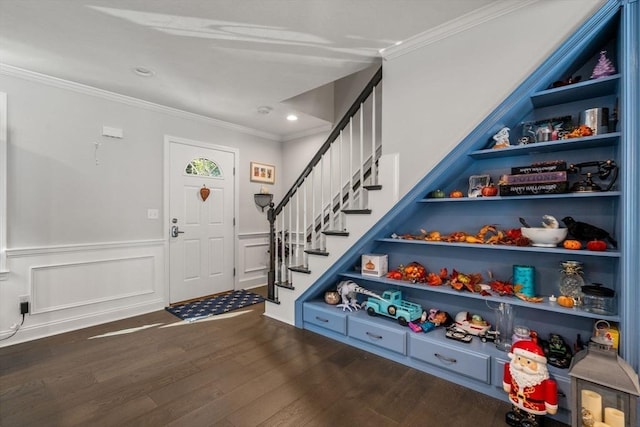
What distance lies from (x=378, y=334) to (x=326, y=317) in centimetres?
54

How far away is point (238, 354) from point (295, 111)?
2.82 meters

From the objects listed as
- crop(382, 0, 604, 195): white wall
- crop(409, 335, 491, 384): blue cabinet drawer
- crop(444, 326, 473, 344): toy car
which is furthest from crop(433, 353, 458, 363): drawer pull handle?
crop(382, 0, 604, 195): white wall

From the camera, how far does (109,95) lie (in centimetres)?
309

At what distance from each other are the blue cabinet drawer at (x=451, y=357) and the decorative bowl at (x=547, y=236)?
0.78m

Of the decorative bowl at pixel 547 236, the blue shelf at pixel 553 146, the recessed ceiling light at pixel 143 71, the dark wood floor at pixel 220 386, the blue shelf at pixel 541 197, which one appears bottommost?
the dark wood floor at pixel 220 386

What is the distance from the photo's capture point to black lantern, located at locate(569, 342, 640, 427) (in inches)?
50.3

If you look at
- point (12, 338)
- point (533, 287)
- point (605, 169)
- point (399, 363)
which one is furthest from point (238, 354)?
point (605, 169)

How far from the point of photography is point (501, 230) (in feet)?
6.66

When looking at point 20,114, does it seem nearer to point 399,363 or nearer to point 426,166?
point 426,166

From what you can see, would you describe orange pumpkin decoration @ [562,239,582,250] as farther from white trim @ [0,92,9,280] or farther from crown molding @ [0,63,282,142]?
white trim @ [0,92,9,280]

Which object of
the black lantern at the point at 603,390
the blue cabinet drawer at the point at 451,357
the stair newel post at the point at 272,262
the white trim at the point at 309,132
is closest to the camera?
the black lantern at the point at 603,390

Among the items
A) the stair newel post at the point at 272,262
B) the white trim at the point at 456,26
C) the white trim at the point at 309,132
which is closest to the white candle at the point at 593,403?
the white trim at the point at 456,26

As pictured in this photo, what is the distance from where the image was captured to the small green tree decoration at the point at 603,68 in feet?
5.16

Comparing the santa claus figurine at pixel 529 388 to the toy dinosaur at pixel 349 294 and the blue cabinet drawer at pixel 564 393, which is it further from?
the toy dinosaur at pixel 349 294
